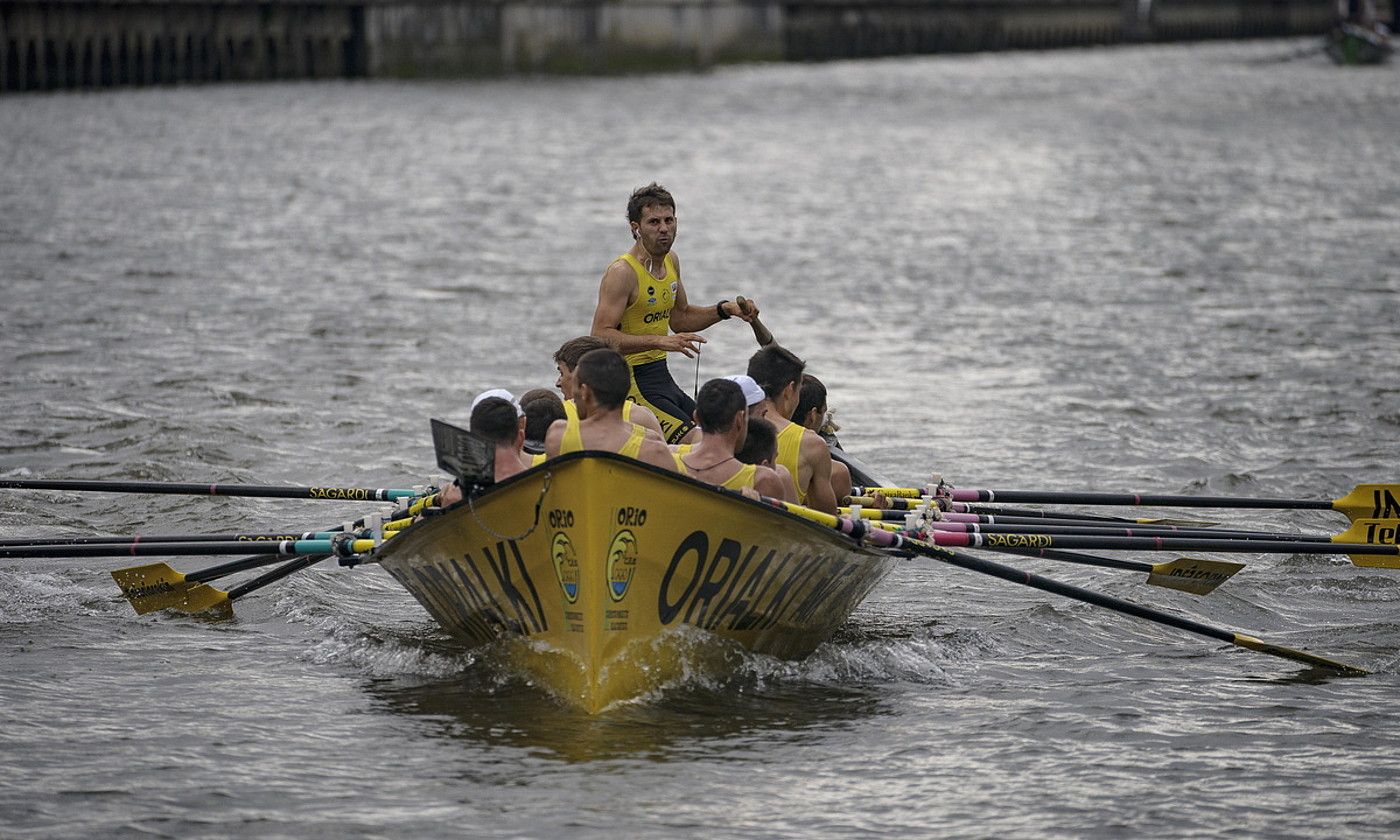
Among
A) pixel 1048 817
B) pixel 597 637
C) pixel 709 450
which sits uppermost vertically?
pixel 709 450

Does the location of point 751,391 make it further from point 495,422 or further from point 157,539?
point 157,539

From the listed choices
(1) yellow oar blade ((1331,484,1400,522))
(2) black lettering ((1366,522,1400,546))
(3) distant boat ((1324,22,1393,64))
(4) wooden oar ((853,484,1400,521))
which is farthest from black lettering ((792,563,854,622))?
(3) distant boat ((1324,22,1393,64))

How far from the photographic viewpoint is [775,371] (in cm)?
1104

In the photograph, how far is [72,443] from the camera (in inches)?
675

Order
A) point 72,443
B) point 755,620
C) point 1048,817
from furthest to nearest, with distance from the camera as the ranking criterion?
1. point 72,443
2. point 755,620
3. point 1048,817

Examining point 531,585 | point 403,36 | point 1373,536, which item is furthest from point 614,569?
point 403,36

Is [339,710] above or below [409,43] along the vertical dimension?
below

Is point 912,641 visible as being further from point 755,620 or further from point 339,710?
point 339,710

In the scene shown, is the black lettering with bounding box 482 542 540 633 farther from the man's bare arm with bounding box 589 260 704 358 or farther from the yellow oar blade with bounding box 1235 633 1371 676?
the yellow oar blade with bounding box 1235 633 1371 676

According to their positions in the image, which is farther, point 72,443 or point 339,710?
point 72,443

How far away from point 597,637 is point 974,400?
36.8 ft

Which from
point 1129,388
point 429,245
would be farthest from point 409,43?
point 1129,388

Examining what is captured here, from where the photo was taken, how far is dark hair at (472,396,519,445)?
9758mm

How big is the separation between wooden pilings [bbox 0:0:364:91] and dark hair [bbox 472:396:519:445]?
48133mm
